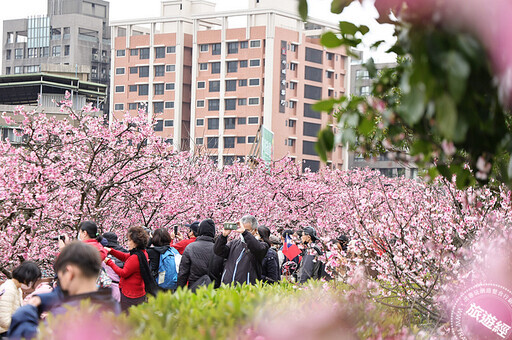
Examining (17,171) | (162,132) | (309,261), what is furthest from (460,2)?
(162,132)

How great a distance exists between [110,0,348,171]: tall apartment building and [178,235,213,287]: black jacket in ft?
211

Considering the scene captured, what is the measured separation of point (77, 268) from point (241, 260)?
15.5ft

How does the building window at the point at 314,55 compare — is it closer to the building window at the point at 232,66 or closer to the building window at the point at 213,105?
the building window at the point at 232,66

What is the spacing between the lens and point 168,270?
9.10 metres

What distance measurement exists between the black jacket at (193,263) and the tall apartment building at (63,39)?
9503 cm

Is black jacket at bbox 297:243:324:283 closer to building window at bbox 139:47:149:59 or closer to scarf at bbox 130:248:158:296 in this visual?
scarf at bbox 130:248:158:296

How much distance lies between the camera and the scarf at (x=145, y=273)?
314 inches

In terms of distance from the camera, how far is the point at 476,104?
2643 mm

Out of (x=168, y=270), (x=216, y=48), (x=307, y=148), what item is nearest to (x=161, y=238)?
(x=168, y=270)

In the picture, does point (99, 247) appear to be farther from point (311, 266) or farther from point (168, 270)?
point (311, 266)

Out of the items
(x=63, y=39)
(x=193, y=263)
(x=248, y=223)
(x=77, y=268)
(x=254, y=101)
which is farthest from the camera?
(x=63, y=39)

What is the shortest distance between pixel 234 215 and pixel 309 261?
13.3m

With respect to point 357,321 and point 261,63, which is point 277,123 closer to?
point 261,63

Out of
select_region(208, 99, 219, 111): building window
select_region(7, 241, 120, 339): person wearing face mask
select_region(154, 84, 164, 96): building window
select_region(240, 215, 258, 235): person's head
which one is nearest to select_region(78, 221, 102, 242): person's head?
select_region(240, 215, 258, 235): person's head
